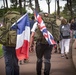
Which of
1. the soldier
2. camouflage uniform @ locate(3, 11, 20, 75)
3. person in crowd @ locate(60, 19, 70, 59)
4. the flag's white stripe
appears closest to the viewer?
the flag's white stripe

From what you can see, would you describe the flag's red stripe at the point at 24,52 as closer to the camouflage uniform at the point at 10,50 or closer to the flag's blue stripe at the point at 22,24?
the camouflage uniform at the point at 10,50

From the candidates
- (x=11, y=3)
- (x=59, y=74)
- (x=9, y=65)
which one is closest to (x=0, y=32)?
(x=9, y=65)

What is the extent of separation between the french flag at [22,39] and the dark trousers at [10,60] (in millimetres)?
201

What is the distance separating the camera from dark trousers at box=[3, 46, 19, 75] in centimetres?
933

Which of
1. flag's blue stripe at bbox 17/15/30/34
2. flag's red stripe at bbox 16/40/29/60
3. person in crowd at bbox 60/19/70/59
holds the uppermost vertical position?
flag's blue stripe at bbox 17/15/30/34

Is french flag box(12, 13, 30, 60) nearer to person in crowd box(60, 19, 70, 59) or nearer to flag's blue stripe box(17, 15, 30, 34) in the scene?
flag's blue stripe box(17, 15, 30, 34)

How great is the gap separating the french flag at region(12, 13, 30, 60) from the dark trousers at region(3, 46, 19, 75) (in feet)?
0.66

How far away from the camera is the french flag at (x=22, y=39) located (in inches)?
361

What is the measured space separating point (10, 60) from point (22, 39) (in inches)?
21.2

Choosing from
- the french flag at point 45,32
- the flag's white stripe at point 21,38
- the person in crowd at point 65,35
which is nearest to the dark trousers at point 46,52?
the french flag at point 45,32

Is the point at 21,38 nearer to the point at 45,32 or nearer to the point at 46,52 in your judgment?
the point at 45,32

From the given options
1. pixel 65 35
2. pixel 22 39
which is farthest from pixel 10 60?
pixel 65 35

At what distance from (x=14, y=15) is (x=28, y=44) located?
722 millimetres

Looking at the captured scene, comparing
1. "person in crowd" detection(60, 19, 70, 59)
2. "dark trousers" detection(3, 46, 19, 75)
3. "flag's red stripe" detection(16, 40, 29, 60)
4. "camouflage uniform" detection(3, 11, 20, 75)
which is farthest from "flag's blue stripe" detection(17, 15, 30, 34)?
"person in crowd" detection(60, 19, 70, 59)
